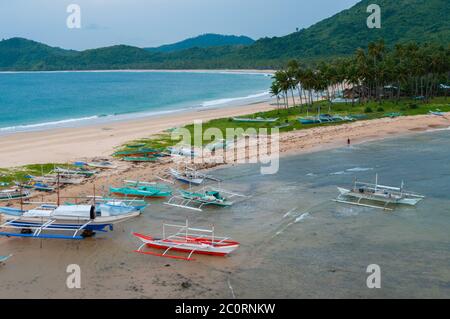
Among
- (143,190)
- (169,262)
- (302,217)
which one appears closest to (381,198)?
(302,217)

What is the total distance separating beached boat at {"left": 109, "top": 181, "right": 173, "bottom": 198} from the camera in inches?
1298

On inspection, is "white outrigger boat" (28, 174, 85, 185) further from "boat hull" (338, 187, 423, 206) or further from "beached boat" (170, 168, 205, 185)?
"boat hull" (338, 187, 423, 206)

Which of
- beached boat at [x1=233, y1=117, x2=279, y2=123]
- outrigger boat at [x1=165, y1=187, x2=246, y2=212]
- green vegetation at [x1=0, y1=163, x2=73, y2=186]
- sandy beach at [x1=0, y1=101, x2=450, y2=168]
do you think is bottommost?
outrigger boat at [x1=165, y1=187, x2=246, y2=212]

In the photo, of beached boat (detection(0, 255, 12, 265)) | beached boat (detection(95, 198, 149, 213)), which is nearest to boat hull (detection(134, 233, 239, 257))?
beached boat (detection(95, 198, 149, 213))

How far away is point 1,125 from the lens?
74875 mm

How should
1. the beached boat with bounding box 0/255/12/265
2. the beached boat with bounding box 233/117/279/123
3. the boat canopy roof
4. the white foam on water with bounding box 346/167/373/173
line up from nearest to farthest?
1. the beached boat with bounding box 0/255/12/265
2. the boat canopy roof
3. the white foam on water with bounding box 346/167/373/173
4. the beached boat with bounding box 233/117/279/123

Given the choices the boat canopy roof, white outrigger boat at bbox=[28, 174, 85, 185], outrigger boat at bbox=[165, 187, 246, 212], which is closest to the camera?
the boat canopy roof

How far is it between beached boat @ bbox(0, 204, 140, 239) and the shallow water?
2.29ft

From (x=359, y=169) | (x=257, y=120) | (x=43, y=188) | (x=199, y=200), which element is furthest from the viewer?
(x=257, y=120)

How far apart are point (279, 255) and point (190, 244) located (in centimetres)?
450

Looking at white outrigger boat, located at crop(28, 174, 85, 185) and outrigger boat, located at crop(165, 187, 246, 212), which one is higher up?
white outrigger boat, located at crop(28, 174, 85, 185)

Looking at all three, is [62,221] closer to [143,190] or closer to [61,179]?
[143,190]

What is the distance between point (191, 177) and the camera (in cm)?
3678

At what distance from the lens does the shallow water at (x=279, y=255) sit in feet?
66.8
